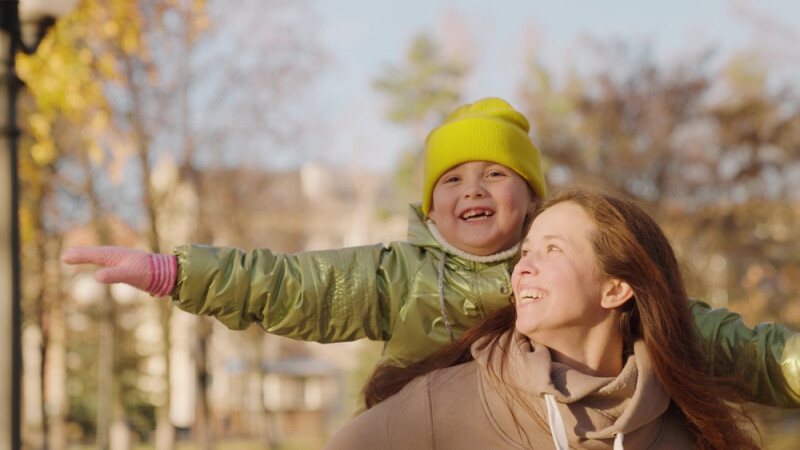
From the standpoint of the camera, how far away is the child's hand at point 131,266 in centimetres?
262

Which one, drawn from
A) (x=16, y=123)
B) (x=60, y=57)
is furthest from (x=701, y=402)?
(x=60, y=57)

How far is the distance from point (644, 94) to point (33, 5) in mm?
12923

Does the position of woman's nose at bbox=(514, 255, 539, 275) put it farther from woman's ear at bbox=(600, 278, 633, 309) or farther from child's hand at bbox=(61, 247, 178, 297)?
child's hand at bbox=(61, 247, 178, 297)

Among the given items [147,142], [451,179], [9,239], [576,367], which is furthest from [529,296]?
[147,142]

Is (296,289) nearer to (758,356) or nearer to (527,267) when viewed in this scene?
(527,267)

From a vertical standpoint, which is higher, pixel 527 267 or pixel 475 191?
pixel 475 191

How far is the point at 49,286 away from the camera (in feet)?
55.8

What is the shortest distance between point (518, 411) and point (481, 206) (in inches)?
33.9

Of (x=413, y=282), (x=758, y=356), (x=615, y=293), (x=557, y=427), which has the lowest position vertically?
(x=557, y=427)

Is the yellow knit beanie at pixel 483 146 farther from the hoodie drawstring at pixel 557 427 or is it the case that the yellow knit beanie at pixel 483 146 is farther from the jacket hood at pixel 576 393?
the hoodie drawstring at pixel 557 427

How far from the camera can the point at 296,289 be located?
290 cm

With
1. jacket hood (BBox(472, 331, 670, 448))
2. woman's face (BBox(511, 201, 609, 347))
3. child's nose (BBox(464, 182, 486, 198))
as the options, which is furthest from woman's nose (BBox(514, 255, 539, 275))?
child's nose (BBox(464, 182, 486, 198))

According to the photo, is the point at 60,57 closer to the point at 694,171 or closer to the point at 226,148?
the point at 226,148

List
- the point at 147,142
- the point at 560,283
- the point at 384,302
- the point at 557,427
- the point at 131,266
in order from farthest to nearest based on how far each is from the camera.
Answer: the point at 147,142 < the point at 384,302 < the point at 131,266 < the point at 560,283 < the point at 557,427
